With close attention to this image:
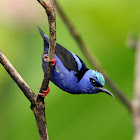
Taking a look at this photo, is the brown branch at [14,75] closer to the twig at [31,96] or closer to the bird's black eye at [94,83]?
the twig at [31,96]

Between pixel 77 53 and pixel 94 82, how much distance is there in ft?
3.01

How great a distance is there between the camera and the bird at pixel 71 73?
2920 millimetres

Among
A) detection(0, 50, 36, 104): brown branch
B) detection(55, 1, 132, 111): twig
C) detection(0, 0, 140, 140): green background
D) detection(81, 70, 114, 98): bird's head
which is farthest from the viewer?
detection(0, 0, 140, 140): green background

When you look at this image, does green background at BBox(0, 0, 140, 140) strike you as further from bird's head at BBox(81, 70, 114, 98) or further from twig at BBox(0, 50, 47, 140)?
twig at BBox(0, 50, 47, 140)

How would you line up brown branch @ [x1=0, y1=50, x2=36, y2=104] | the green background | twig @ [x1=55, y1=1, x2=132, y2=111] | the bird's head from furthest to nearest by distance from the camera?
1. the green background
2. twig @ [x1=55, y1=1, x2=132, y2=111]
3. the bird's head
4. brown branch @ [x1=0, y1=50, x2=36, y2=104]

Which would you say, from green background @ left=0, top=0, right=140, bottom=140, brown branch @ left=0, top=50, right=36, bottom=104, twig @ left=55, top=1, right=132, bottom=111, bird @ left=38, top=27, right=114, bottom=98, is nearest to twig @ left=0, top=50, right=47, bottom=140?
brown branch @ left=0, top=50, right=36, bottom=104

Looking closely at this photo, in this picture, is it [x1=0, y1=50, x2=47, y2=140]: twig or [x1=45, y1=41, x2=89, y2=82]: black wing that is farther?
[x1=45, y1=41, x2=89, y2=82]: black wing

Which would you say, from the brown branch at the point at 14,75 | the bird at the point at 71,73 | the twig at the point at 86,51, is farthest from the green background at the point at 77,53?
the brown branch at the point at 14,75

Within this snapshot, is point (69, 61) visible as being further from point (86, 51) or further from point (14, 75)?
point (14, 75)

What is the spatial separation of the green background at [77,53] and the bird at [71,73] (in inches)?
23.3

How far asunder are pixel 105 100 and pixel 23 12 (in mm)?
1070

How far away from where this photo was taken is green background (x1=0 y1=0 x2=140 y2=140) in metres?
3.63

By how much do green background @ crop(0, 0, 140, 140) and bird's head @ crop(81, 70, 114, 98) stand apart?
0.71m

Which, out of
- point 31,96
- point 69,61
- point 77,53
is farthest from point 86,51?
point 31,96
